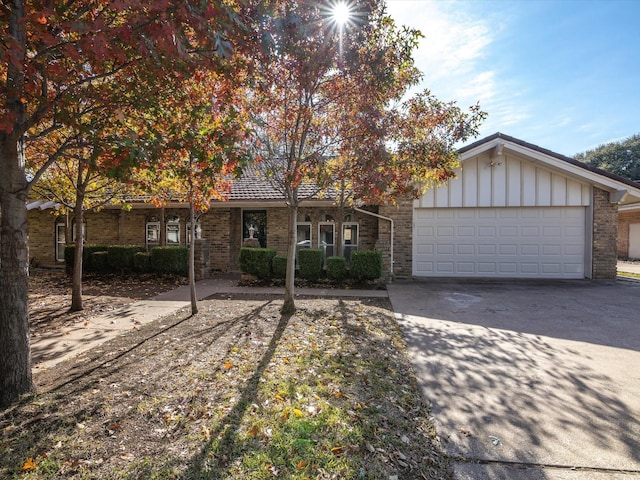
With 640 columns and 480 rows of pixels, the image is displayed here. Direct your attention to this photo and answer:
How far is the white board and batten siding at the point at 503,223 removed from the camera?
453 inches

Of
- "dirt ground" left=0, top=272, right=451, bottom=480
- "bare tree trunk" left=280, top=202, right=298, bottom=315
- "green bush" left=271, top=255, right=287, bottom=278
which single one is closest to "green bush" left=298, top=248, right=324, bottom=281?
"green bush" left=271, top=255, right=287, bottom=278

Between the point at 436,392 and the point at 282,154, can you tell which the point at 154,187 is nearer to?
the point at 282,154

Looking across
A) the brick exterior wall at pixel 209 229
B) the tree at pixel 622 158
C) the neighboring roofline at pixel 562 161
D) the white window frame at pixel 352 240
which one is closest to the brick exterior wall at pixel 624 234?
the neighboring roofline at pixel 562 161

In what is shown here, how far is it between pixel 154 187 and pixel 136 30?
3.86 meters

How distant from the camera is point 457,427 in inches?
118

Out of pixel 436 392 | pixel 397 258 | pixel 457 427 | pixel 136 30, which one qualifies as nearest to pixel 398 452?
pixel 457 427

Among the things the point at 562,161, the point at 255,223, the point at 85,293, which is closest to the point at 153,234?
the point at 255,223

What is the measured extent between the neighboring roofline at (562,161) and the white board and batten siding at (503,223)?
0.57 m

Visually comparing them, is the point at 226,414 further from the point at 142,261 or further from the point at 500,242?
the point at 500,242

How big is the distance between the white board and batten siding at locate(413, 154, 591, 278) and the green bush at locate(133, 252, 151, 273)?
958 cm

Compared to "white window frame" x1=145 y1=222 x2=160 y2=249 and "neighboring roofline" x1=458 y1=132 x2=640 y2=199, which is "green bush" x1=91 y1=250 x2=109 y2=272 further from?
"neighboring roofline" x1=458 y1=132 x2=640 y2=199

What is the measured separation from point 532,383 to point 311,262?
7.43 metres

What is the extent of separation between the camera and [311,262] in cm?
1071

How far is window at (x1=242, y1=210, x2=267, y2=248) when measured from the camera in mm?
13367
